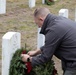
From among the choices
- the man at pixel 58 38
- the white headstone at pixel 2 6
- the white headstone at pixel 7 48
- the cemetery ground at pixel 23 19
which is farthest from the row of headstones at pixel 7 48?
the white headstone at pixel 2 6

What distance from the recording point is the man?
365 centimetres

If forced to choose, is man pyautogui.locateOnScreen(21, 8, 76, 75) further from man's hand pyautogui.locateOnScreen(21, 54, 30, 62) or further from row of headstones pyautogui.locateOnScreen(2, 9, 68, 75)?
row of headstones pyautogui.locateOnScreen(2, 9, 68, 75)

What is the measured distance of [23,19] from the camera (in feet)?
30.5

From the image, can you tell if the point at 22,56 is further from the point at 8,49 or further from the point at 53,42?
the point at 53,42

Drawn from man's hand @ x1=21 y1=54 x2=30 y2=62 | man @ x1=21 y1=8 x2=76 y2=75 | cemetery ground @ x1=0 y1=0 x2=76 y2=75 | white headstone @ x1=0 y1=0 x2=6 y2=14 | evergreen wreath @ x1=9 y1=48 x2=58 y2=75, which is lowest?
cemetery ground @ x1=0 y1=0 x2=76 y2=75

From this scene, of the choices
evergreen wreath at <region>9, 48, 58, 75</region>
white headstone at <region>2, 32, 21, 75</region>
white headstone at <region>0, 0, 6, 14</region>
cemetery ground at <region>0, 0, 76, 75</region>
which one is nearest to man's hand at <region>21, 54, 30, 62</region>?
evergreen wreath at <region>9, 48, 58, 75</region>

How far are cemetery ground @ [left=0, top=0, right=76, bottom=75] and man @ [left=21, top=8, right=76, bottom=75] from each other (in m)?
1.79

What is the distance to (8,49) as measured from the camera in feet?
13.5

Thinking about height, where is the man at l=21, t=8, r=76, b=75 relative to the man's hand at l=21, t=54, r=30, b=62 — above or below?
above

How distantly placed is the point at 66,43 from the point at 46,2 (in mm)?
7696

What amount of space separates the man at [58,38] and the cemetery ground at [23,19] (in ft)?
5.86

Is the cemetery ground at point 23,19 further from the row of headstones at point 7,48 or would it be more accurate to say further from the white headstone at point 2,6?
the row of headstones at point 7,48

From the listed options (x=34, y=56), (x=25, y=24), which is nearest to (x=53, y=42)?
(x=34, y=56)

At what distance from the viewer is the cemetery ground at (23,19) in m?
7.61
